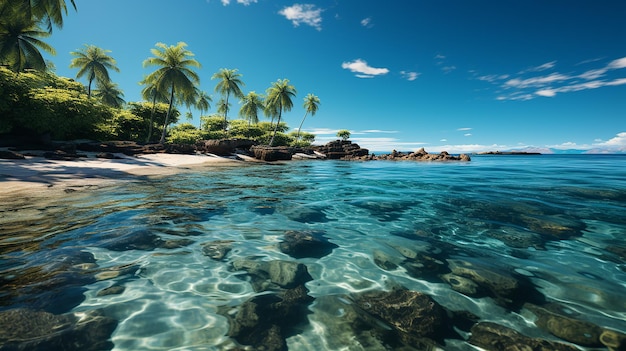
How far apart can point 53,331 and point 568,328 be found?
4.43 m

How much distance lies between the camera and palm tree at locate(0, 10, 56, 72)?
919 inches

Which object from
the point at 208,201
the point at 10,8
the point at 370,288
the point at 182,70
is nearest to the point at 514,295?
the point at 370,288

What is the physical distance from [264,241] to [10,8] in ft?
95.2

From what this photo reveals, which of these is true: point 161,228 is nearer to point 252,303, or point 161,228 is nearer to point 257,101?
point 252,303

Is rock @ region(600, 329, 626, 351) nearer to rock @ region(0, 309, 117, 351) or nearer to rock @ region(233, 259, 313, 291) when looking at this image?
rock @ region(233, 259, 313, 291)

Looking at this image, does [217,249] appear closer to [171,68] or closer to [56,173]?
[56,173]

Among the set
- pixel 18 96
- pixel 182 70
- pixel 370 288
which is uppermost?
pixel 182 70

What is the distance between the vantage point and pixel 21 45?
2491 centimetres

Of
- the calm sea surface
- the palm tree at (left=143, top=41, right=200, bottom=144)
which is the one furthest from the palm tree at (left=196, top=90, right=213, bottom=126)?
the calm sea surface

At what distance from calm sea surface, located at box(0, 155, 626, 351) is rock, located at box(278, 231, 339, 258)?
4 cm

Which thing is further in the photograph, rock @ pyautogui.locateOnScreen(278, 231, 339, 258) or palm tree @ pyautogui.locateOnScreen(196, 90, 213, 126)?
palm tree @ pyautogui.locateOnScreen(196, 90, 213, 126)

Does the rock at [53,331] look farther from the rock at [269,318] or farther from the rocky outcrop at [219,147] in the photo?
the rocky outcrop at [219,147]

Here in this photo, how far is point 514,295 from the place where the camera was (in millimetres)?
2801

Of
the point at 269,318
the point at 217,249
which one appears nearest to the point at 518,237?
the point at 269,318
